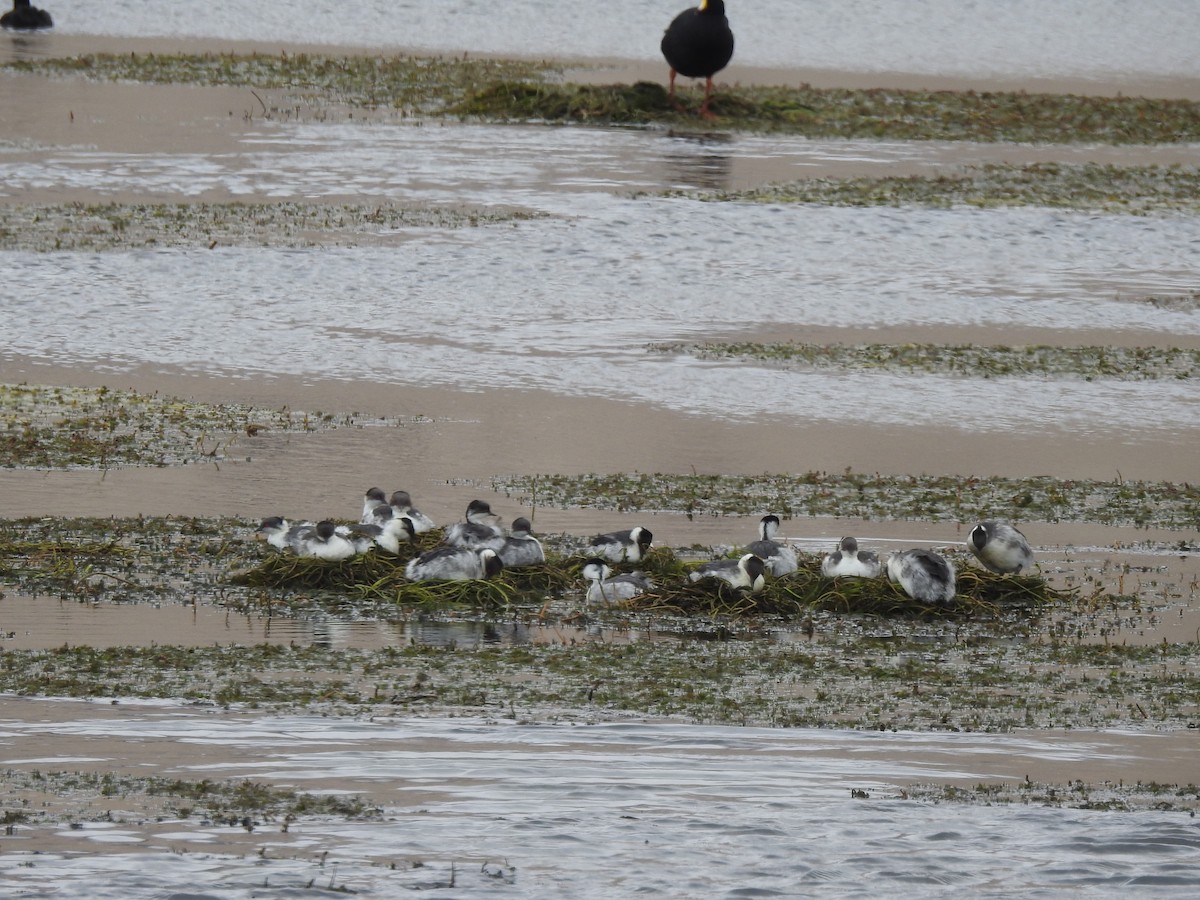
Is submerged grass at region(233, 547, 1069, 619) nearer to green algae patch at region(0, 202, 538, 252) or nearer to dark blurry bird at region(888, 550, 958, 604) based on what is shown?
dark blurry bird at region(888, 550, 958, 604)

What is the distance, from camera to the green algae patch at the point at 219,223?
20.5 metres

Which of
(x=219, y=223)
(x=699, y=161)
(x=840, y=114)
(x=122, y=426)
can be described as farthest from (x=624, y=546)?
(x=840, y=114)

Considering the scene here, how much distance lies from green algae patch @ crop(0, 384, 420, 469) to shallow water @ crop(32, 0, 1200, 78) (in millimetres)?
24926

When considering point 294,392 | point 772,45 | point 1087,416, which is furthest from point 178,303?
point 772,45

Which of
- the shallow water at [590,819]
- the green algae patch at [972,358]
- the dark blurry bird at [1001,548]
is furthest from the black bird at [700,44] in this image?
the shallow water at [590,819]

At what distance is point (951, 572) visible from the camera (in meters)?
10.5

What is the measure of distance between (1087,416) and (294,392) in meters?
6.38

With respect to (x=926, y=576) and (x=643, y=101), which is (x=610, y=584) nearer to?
(x=926, y=576)

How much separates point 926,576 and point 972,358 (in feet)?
24.0

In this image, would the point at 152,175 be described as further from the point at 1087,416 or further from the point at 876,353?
the point at 1087,416

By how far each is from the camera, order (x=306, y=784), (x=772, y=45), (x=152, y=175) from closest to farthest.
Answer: (x=306, y=784) → (x=152, y=175) → (x=772, y=45)

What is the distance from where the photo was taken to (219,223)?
70.8 ft

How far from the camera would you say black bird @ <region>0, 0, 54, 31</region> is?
40094 millimetres

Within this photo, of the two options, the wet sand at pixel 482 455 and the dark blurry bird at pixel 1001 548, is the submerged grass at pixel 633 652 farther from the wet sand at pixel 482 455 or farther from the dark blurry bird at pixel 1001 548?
the wet sand at pixel 482 455
